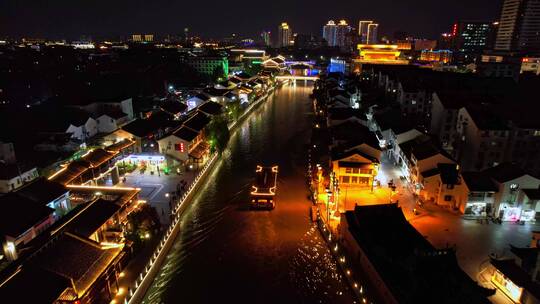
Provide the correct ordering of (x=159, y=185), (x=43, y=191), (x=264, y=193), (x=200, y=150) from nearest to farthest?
(x=43, y=191)
(x=264, y=193)
(x=159, y=185)
(x=200, y=150)

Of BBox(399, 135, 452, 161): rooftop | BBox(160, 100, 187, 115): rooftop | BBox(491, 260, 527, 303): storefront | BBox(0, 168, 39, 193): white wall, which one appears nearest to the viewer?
BBox(491, 260, 527, 303): storefront

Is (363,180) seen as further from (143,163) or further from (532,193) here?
(143,163)

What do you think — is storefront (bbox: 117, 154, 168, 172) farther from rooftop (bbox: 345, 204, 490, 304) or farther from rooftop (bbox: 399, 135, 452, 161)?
rooftop (bbox: 399, 135, 452, 161)

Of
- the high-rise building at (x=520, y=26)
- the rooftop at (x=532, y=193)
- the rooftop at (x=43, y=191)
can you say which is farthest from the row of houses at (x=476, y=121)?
the high-rise building at (x=520, y=26)

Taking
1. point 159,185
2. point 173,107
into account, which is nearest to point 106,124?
point 173,107

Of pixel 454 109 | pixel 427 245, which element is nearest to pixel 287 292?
pixel 427 245

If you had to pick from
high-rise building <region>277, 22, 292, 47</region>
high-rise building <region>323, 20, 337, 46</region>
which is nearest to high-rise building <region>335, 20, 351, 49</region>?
high-rise building <region>323, 20, 337, 46</region>

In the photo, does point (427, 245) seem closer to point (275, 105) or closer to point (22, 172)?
point (22, 172)
